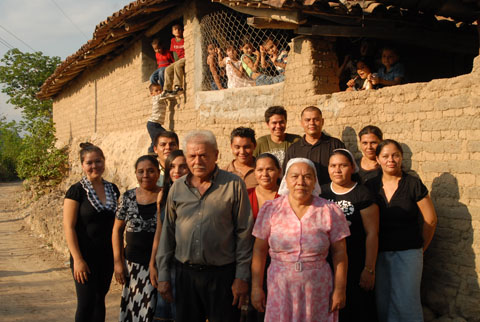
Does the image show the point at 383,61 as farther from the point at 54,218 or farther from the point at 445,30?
the point at 54,218

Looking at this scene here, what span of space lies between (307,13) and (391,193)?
243cm

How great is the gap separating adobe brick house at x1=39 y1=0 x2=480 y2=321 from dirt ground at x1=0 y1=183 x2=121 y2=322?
2.54 m

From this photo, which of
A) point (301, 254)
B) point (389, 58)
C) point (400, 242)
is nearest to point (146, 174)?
point (301, 254)

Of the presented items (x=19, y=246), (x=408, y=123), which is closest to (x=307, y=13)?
(x=408, y=123)

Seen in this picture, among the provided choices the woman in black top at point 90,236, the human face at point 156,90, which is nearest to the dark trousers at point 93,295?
the woman in black top at point 90,236

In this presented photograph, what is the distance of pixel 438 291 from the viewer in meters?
3.96

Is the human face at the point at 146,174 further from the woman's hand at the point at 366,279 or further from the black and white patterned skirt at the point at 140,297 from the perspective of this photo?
the woman's hand at the point at 366,279

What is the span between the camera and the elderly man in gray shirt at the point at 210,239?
2.78 metres

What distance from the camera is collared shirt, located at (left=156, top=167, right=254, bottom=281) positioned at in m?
2.78

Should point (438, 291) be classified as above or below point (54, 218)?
below

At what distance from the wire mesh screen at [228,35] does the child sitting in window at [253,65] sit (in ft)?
0.28

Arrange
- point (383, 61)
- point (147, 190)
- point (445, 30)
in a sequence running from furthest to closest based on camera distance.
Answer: point (445, 30) < point (383, 61) < point (147, 190)

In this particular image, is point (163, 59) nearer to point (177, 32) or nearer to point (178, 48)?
point (178, 48)

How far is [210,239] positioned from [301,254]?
60 cm
